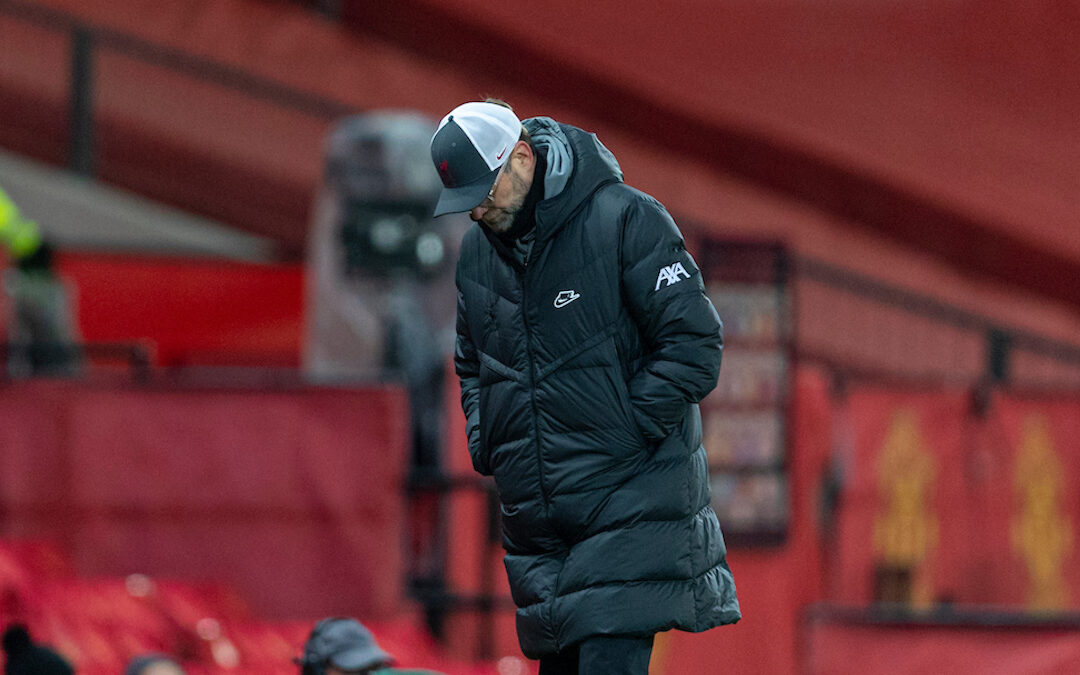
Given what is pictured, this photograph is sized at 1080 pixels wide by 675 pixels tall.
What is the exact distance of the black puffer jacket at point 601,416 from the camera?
126 inches

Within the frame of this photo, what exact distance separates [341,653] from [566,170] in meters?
2.18

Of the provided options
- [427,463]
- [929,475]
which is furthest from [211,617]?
[929,475]

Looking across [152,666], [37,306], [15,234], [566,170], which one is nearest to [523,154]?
[566,170]

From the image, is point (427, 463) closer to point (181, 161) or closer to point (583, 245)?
point (583, 245)

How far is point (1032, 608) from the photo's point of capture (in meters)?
9.86

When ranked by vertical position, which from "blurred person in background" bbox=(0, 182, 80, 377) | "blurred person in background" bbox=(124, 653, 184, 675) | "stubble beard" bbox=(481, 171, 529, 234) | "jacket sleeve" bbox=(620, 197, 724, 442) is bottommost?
"blurred person in background" bbox=(124, 653, 184, 675)

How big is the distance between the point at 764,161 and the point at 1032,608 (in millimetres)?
5814

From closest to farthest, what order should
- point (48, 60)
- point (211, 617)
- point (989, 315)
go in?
point (211, 617)
point (48, 60)
point (989, 315)

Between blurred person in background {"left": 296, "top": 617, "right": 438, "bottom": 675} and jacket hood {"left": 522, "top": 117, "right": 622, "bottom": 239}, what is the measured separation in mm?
2075

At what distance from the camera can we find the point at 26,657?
18.7 ft

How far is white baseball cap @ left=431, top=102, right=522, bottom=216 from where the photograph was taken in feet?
10.3

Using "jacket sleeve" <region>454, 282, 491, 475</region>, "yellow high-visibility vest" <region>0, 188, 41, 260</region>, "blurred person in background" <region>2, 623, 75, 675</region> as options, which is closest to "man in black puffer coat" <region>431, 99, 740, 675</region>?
"jacket sleeve" <region>454, 282, 491, 475</region>

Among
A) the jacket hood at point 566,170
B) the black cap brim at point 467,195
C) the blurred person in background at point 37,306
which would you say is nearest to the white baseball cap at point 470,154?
the black cap brim at point 467,195

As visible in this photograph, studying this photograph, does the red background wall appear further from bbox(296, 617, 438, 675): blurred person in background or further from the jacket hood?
the jacket hood
